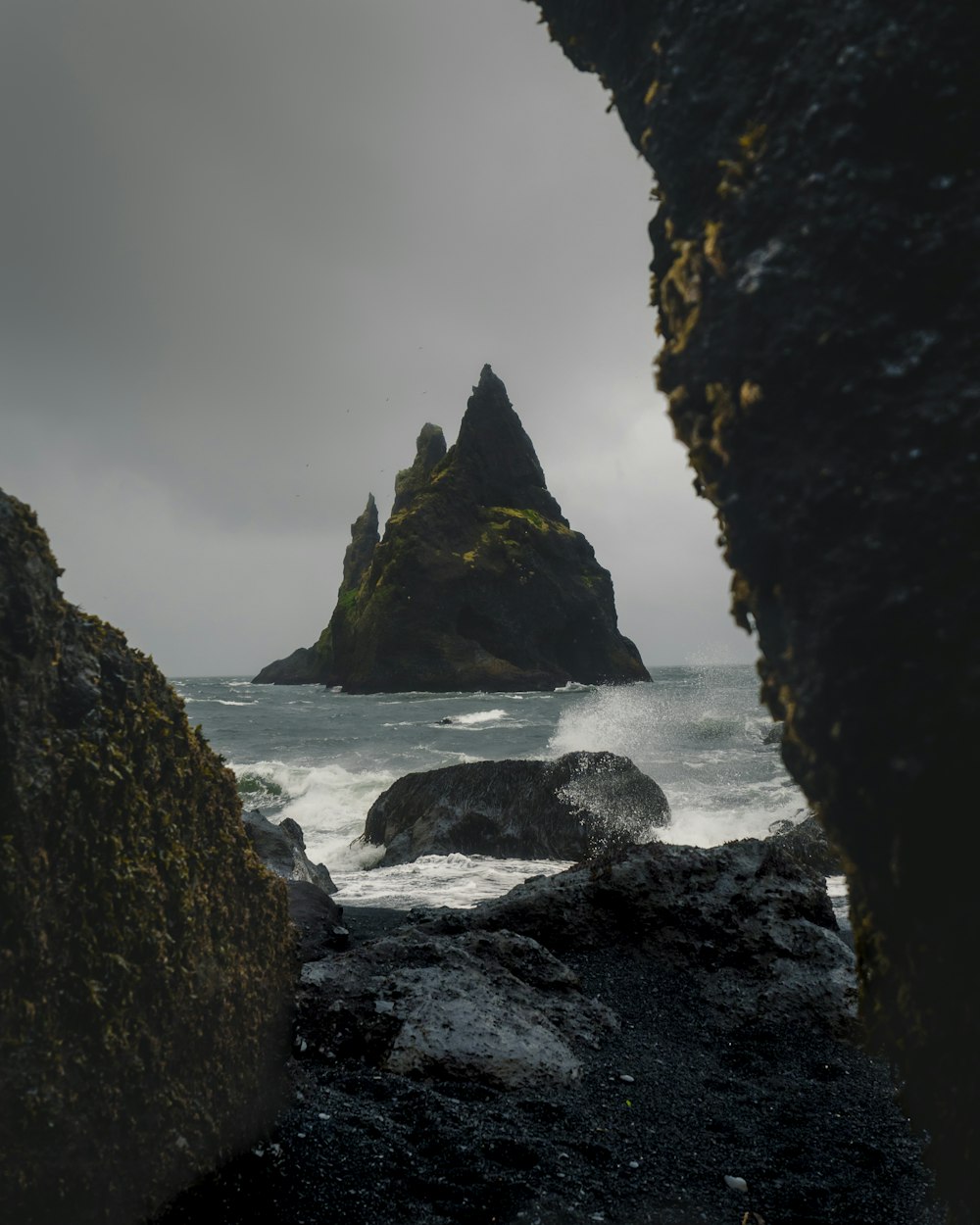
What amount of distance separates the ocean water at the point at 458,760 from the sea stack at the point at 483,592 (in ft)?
65.3

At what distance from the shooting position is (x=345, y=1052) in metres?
3.75

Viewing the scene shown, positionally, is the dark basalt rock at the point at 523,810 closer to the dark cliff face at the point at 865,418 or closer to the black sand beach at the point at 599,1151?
the black sand beach at the point at 599,1151

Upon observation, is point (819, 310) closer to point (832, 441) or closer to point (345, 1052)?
point (832, 441)

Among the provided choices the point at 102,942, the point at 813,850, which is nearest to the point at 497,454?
the point at 813,850

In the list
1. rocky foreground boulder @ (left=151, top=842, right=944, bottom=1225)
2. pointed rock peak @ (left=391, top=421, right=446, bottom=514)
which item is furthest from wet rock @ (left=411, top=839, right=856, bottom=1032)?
pointed rock peak @ (left=391, top=421, right=446, bottom=514)

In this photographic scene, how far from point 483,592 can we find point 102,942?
200 feet

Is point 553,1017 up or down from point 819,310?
down

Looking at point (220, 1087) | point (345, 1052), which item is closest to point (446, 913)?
point (345, 1052)

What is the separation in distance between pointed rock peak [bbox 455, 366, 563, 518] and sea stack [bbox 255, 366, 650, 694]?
12cm

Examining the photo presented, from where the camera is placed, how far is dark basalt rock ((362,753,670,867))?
37.0 ft

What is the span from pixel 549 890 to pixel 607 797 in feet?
20.5

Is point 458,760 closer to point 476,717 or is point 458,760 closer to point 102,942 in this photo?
point 476,717

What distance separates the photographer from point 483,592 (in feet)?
209

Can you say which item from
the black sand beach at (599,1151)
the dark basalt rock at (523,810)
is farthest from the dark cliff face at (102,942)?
the dark basalt rock at (523,810)
